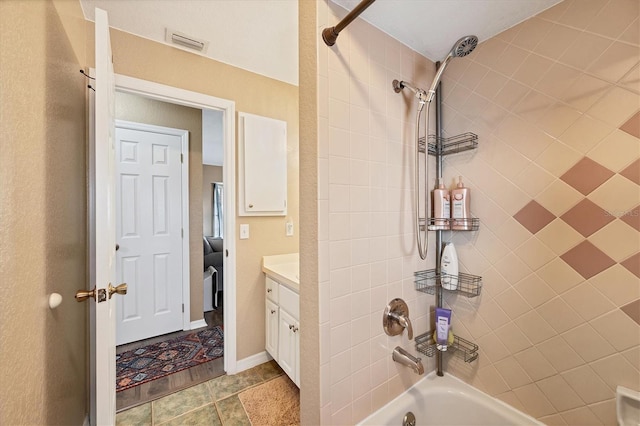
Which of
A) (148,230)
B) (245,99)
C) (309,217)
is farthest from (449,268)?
(148,230)

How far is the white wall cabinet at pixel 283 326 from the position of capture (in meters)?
1.66

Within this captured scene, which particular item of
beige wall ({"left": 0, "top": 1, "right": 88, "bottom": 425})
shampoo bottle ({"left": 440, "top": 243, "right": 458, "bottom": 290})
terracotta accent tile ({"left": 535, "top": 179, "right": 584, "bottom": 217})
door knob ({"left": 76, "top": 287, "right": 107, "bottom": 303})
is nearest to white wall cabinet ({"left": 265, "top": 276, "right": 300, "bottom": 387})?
shampoo bottle ({"left": 440, "top": 243, "right": 458, "bottom": 290})

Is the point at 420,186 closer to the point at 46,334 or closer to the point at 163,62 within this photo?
the point at 46,334

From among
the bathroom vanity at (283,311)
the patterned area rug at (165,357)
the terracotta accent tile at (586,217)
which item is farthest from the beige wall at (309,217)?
the patterned area rug at (165,357)

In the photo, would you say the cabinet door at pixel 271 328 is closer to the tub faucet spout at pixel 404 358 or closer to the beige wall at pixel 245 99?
the beige wall at pixel 245 99

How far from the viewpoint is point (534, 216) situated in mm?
1122

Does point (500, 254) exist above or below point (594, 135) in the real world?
below

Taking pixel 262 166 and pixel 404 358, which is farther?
pixel 262 166

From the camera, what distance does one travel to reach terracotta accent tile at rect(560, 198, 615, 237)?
0.96 meters

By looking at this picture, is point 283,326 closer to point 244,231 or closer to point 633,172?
point 244,231

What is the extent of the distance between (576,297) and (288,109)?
2.19 metres

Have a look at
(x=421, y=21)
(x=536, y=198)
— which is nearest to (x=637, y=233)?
(x=536, y=198)

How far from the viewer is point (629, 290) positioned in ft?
3.00

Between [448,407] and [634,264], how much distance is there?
983 mm
